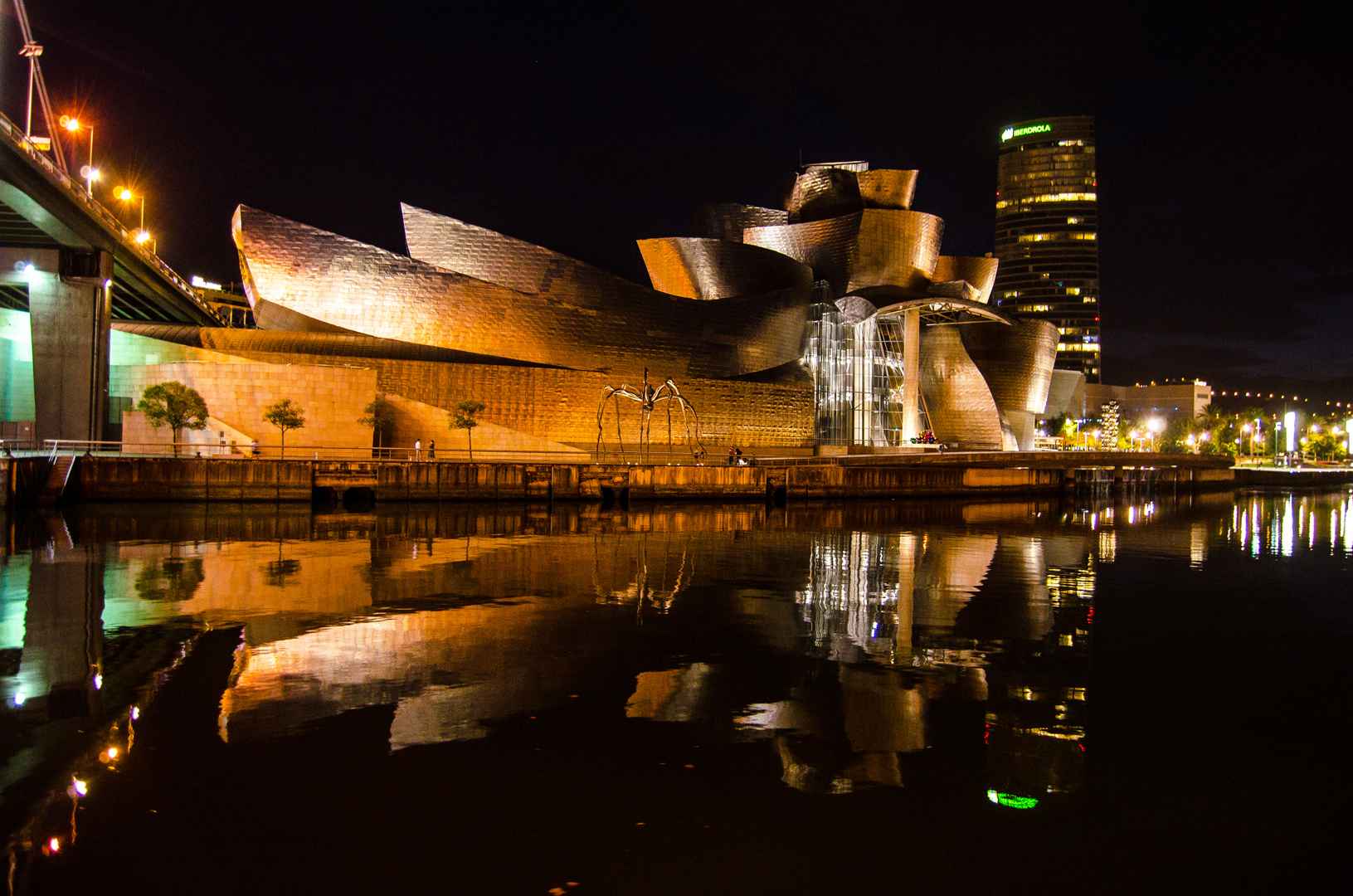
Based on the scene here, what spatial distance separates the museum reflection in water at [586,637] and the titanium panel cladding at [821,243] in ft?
110

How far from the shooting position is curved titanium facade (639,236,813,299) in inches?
1817

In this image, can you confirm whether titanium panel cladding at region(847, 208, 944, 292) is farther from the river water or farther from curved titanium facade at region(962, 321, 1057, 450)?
the river water

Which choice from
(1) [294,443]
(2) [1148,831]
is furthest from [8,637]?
(1) [294,443]

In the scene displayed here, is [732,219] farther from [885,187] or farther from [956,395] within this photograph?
[956,395]

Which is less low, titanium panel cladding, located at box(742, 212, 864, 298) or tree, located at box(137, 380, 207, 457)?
titanium panel cladding, located at box(742, 212, 864, 298)

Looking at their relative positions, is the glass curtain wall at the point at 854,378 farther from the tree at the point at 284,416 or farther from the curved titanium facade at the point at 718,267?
the tree at the point at 284,416

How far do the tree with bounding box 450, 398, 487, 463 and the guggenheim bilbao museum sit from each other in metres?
0.74

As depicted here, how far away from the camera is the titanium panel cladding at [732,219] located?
5291 cm

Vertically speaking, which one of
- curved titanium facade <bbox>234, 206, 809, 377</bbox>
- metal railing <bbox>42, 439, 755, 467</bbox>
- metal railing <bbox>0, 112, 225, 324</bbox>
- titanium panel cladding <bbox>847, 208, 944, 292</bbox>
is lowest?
metal railing <bbox>42, 439, 755, 467</bbox>

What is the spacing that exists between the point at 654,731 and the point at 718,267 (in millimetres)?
41841

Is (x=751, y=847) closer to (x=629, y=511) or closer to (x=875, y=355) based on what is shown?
(x=629, y=511)

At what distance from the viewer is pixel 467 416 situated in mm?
33594

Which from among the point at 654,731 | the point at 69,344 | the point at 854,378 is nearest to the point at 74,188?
the point at 69,344

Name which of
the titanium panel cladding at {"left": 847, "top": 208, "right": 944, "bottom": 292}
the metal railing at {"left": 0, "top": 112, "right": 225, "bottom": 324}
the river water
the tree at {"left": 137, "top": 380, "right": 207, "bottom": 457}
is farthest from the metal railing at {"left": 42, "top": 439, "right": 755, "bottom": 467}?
the titanium panel cladding at {"left": 847, "top": 208, "right": 944, "bottom": 292}
